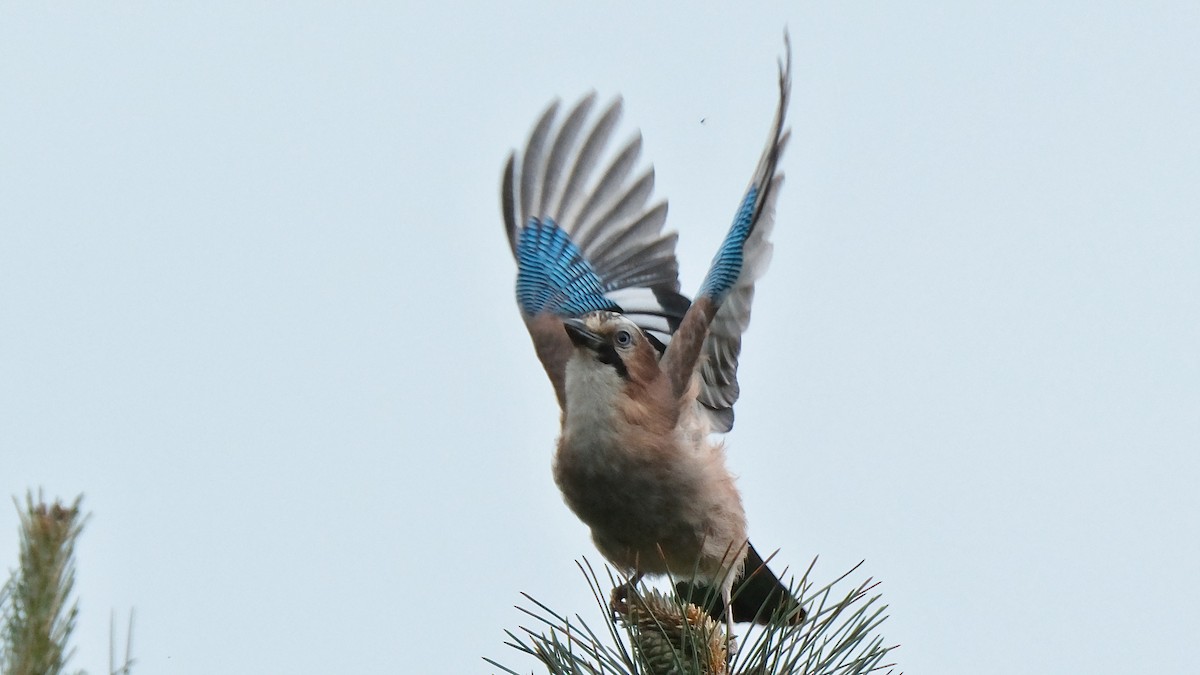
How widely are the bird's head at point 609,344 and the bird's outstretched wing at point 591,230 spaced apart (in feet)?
5.15

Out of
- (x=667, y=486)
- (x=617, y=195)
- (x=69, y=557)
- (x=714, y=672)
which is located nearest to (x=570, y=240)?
(x=617, y=195)

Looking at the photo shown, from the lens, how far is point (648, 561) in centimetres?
566

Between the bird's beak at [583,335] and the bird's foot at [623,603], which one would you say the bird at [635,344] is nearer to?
the bird's beak at [583,335]

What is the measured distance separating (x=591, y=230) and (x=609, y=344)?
212 cm

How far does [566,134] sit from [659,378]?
204 centimetres

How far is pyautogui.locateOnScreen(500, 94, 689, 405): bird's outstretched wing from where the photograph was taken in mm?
7711

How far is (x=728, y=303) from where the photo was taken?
6.46 metres

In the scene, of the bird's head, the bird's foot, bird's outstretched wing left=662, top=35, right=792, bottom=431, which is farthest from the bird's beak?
the bird's foot

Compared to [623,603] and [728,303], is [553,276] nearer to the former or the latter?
[728,303]

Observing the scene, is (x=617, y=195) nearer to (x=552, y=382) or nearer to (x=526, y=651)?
(x=552, y=382)

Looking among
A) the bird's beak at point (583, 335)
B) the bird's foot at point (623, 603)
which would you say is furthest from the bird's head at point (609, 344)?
the bird's foot at point (623, 603)

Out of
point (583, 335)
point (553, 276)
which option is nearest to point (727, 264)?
point (583, 335)

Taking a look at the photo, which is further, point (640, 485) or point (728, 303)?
point (728, 303)

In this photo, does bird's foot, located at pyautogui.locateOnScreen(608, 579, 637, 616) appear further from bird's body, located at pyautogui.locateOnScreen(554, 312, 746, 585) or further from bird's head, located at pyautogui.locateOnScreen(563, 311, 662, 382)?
bird's head, located at pyautogui.locateOnScreen(563, 311, 662, 382)
